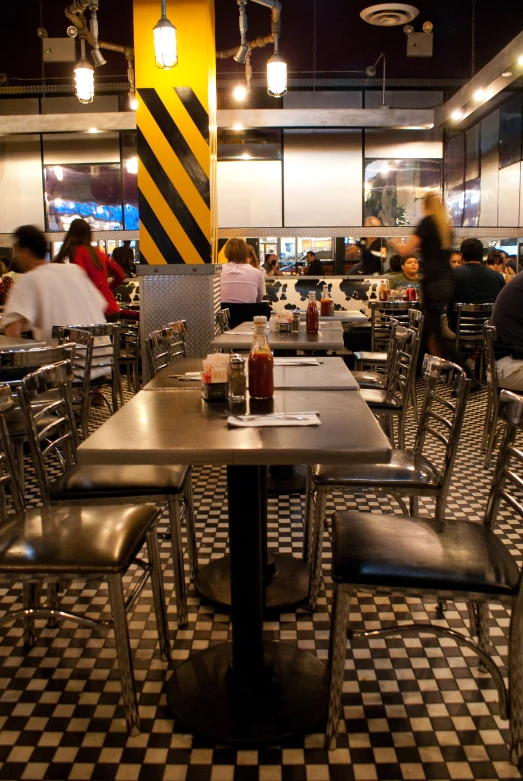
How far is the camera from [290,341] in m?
4.04

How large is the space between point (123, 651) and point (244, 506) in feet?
1.70

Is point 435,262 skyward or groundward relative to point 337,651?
skyward

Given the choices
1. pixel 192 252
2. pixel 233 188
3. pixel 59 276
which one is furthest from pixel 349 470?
pixel 233 188

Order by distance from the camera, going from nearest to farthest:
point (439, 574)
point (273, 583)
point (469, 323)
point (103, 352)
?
point (439, 574), point (273, 583), point (103, 352), point (469, 323)

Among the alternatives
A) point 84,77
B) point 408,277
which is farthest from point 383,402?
point 408,277

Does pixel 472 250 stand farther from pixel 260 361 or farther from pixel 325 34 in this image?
pixel 260 361

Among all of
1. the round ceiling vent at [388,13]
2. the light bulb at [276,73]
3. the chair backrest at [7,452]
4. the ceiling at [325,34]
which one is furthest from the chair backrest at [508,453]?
the ceiling at [325,34]

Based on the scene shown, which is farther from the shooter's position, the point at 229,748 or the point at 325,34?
the point at 325,34

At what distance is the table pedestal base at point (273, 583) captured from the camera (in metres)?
2.62

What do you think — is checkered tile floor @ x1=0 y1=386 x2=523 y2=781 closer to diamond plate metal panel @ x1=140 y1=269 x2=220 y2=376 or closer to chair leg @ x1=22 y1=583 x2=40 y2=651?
chair leg @ x1=22 y1=583 x2=40 y2=651

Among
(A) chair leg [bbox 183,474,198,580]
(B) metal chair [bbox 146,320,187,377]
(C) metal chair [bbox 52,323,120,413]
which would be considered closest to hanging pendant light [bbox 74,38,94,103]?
(C) metal chair [bbox 52,323,120,413]

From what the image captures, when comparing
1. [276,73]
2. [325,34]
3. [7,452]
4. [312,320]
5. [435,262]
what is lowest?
[7,452]

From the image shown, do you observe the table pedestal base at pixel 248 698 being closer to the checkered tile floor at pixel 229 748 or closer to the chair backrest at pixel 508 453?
the checkered tile floor at pixel 229 748

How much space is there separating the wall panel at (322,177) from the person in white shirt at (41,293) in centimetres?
596
